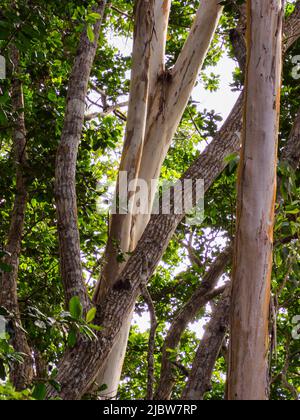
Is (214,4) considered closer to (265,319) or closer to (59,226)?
(59,226)

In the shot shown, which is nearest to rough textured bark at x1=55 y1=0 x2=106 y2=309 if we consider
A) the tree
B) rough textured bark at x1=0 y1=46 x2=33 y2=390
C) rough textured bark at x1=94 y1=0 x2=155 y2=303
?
the tree

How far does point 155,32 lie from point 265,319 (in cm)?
332

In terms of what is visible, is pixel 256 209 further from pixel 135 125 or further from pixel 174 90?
pixel 174 90

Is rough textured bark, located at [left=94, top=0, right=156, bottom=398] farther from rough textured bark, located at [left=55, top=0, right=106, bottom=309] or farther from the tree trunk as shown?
rough textured bark, located at [left=55, top=0, right=106, bottom=309]

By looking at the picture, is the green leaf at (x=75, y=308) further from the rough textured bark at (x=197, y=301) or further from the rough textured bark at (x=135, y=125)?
the rough textured bark at (x=197, y=301)

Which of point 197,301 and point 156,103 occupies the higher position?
point 156,103

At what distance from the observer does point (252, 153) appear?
3.48 meters

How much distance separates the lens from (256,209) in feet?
11.2

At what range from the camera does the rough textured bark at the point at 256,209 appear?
3234 millimetres

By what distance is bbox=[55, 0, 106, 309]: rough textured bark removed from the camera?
4562 mm

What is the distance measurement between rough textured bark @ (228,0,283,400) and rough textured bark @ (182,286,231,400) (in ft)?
6.34

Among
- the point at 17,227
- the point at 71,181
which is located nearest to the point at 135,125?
the point at 71,181

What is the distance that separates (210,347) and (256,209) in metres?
2.13

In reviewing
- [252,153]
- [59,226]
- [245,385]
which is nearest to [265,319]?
[245,385]
